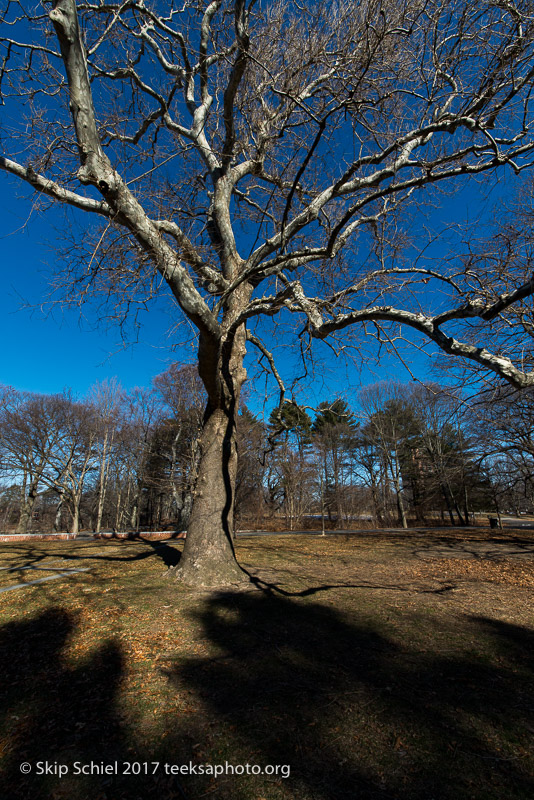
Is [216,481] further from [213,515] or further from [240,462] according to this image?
[240,462]

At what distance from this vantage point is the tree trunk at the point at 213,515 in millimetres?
5727

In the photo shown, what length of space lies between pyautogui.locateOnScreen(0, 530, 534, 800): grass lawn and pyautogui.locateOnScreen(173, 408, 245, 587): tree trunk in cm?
48

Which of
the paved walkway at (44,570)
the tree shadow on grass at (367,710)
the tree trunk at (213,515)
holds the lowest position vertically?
the tree shadow on grass at (367,710)

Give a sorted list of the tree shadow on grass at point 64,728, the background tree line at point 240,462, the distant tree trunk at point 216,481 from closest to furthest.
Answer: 1. the tree shadow on grass at point 64,728
2. the distant tree trunk at point 216,481
3. the background tree line at point 240,462

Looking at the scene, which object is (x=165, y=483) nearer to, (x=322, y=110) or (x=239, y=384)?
(x=239, y=384)

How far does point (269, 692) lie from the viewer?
9.03 ft

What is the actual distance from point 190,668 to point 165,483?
63.6 feet

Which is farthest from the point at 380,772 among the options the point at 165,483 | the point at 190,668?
the point at 165,483

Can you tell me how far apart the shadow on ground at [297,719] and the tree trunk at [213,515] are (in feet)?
6.29

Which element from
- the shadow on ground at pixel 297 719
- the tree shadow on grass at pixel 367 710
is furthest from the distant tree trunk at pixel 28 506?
the tree shadow on grass at pixel 367 710

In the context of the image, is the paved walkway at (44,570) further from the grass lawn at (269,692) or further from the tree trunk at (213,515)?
the tree trunk at (213,515)

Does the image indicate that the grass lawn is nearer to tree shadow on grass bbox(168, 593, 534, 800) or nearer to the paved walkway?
tree shadow on grass bbox(168, 593, 534, 800)

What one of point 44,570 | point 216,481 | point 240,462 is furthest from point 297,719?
point 240,462

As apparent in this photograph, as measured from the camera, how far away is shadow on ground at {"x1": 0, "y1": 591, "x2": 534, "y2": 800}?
190 cm
